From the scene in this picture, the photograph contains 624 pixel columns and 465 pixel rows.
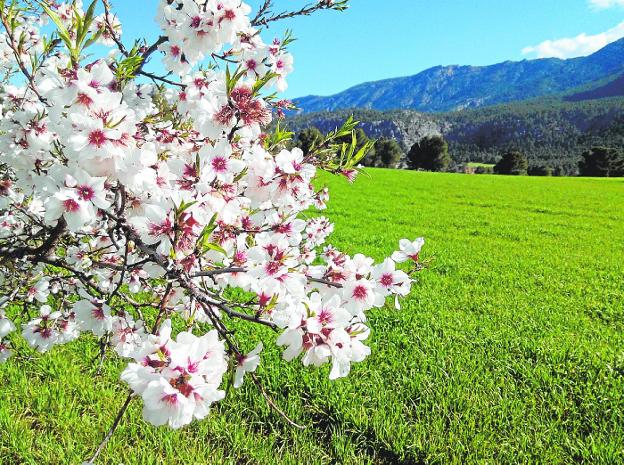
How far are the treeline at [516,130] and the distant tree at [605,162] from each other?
6.77 metres

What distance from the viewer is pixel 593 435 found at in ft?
9.31

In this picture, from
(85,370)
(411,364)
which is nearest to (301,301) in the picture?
(411,364)

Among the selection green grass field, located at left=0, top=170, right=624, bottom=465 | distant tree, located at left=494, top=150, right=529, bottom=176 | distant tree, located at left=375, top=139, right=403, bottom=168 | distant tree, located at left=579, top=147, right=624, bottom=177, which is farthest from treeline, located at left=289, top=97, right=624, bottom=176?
green grass field, located at left=0, top=170, right=624, bottom=465

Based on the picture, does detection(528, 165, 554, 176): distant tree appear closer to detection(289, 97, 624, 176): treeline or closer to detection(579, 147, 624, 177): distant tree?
detection(289, 97, 624, 176): treeline

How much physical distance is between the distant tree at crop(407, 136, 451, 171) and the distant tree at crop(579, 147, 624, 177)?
2037 cm

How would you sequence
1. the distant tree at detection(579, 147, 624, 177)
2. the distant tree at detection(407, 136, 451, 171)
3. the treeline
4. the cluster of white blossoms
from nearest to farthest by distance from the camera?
the cluster of white blossoms, the distant tree at detection(579, 147, 624, 177), the distant tree at detection(407, 136, 451, 171), the treeline

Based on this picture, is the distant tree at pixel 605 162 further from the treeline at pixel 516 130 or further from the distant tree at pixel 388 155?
the distant tree at pixel 388 155

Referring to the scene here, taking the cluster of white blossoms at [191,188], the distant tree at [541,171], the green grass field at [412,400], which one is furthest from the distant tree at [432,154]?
the cluster of white blossoms at [191,188]

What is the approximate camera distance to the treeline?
94.6 meters

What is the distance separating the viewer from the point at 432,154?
6931 cm

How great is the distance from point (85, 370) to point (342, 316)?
3167 mm

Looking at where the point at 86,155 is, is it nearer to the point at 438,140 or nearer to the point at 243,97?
the point at 243,97

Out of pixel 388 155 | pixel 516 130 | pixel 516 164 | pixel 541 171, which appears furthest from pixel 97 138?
pixel 516 130

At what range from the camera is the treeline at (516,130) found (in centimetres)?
9462
